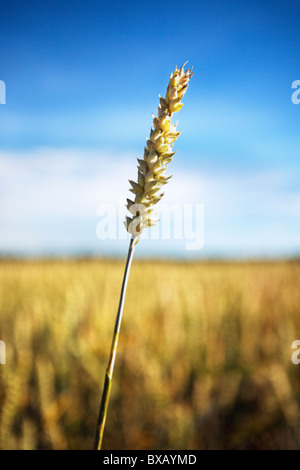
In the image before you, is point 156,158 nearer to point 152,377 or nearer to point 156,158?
point 156,158

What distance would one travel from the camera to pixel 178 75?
32 cm

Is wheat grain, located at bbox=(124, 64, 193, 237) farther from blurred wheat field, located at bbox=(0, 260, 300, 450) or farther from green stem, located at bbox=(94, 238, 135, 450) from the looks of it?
blurred wheat field, located at bbox=(0, 260, 300, 450)

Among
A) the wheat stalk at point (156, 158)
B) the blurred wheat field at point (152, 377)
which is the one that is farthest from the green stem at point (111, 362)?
the blurred wheat field at point (152, 377)

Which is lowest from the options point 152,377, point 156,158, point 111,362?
point 152,377

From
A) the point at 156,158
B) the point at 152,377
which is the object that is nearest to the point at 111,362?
the point at 156,158

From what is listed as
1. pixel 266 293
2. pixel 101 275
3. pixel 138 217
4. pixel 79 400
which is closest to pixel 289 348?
pixel 79 400

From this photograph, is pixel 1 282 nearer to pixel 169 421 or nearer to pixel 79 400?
pixel 79 400

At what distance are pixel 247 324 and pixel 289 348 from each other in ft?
2.08

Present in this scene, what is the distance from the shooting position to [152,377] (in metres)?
1.48

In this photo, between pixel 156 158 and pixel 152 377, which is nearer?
pixel 156 158

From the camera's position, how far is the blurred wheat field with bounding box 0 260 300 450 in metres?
1.66

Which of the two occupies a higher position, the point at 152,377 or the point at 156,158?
the point at 156,158

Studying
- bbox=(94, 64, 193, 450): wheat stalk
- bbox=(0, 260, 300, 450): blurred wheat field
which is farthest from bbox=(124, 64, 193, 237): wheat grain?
bbox=(0, 260, 300, 450): blurred wheat field

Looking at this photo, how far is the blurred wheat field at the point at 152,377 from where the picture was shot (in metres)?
1.66
